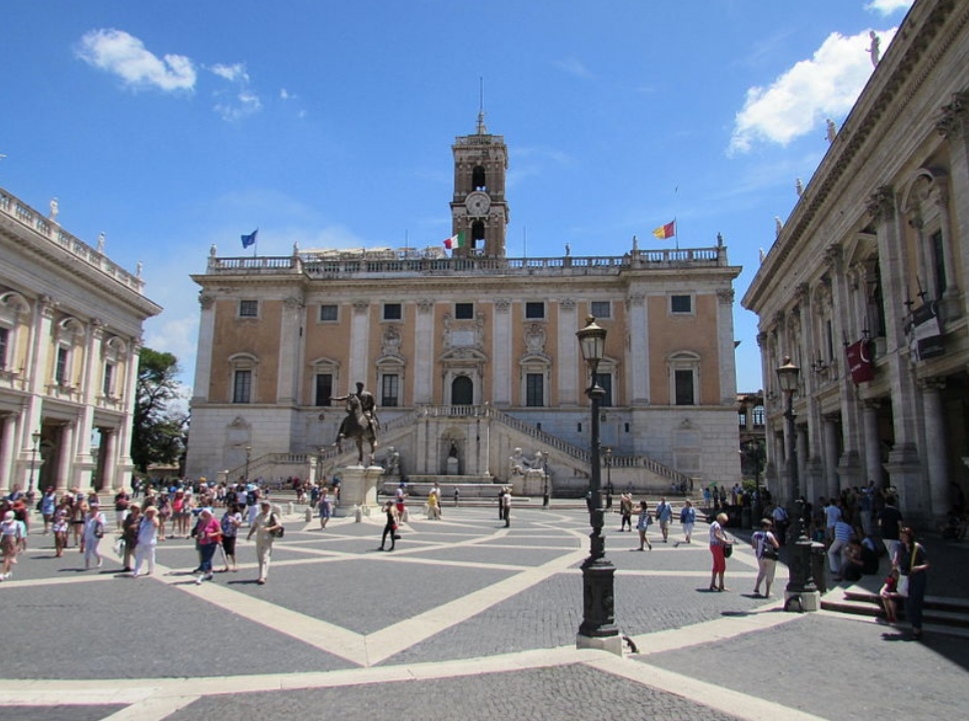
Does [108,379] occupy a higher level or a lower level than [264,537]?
higher

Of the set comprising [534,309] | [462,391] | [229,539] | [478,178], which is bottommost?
[229,539]

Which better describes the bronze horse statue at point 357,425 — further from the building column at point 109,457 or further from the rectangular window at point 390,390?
the building column at point 109,457

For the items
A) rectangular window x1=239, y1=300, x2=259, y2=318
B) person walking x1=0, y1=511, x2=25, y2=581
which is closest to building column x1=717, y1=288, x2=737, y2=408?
rectangular window x1=239, y1=300, x2=259, y2=318

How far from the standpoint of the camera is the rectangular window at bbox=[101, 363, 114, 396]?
40.3m

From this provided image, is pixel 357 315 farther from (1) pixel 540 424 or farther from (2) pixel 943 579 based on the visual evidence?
(2) pixel 943 579

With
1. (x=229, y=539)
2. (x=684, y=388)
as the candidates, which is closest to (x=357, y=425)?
(x=229, y=539)

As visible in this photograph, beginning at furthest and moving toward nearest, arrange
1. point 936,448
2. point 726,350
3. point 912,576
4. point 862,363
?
1. point 726,350
2. point 862,363
3. point 936,448
4. point 912,576

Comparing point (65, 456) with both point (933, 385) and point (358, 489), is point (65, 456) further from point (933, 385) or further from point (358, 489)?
point (933, 385)

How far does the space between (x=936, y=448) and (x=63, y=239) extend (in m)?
37.6

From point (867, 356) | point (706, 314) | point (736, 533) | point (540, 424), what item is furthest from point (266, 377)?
point (867, 356)

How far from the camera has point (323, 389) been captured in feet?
162

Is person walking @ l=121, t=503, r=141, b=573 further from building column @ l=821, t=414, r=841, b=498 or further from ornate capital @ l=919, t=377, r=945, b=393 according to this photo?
building column @ l=821, t=414, r=841, b=498

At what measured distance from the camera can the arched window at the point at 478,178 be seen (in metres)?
59.0

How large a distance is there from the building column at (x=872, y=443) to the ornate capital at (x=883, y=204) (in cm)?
675
